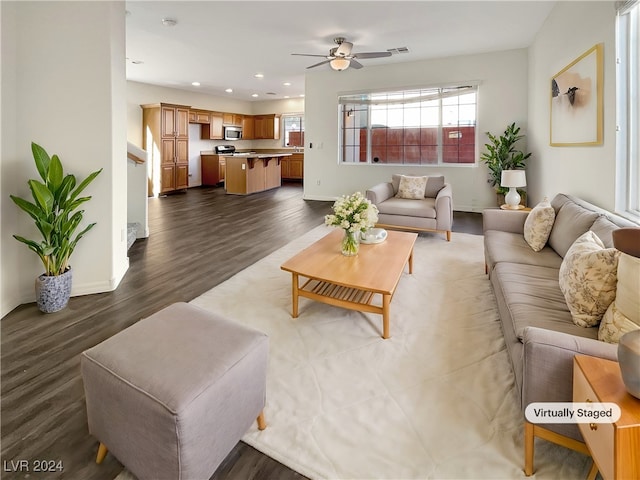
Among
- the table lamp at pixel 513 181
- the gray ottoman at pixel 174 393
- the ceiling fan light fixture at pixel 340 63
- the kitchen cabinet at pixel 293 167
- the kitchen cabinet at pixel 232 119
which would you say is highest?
the kitchen cabinet at pixel 232 119

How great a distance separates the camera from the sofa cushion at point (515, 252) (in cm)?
263

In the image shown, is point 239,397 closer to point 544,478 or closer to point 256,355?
point 256,355

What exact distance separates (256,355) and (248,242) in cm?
329

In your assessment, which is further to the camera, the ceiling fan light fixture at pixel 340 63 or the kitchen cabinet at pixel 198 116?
the kitchen cabinet at pixel 198 116

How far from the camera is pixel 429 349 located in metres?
2.27

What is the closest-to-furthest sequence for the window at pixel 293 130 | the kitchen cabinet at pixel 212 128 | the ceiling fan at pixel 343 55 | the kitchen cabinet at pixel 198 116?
the ceiling fan at pixel 343 55 < the kitchen cabinet at pixel 198 116 < the kitchen cabinet at pixel 212 128 < the window at pixel 293 130

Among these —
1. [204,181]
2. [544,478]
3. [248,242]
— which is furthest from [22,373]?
[204,181]

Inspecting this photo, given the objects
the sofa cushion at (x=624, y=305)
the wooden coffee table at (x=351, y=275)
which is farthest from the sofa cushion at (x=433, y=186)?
the sofa cushion at (x=624, y=305)

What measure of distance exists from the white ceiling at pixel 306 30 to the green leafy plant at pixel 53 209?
2582 millimetres

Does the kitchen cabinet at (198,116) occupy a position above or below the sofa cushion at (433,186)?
above

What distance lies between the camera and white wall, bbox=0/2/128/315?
2621 millimetres

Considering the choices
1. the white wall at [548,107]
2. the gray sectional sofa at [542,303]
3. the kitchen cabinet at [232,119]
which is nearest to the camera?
the gray sectional sofa at [542,303]

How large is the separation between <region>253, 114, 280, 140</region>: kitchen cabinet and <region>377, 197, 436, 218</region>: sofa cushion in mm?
8088

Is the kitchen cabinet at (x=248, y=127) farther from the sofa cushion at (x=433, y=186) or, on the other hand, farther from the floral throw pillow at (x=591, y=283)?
the floral throw pillow at (x=591, y=283)
